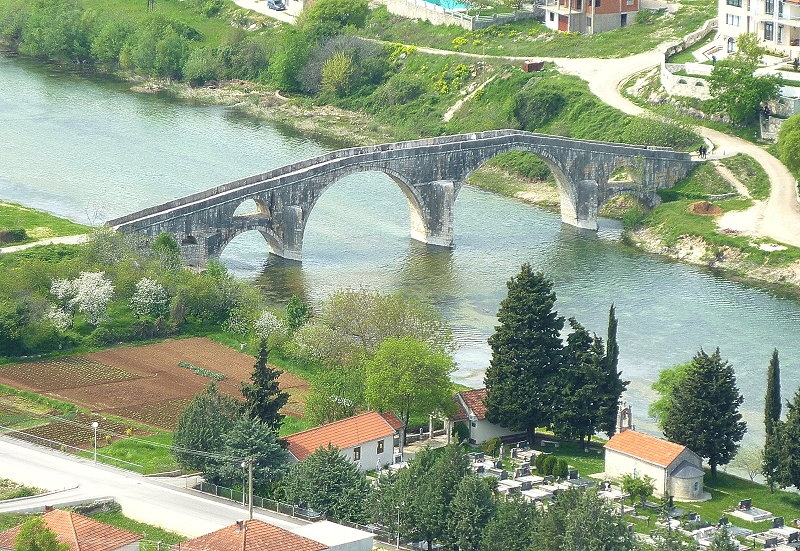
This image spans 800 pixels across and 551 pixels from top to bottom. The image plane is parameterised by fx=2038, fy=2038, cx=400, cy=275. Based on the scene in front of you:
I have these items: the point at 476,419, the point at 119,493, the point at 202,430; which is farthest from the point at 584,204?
the point at 119,493

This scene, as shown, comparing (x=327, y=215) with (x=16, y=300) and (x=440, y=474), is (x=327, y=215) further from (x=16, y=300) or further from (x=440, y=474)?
(x=440, y=474)

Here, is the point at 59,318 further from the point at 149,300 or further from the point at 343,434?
the point at 343,434

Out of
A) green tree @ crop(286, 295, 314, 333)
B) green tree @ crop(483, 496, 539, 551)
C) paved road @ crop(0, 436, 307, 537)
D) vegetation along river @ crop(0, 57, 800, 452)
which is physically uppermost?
green tree @ crop(483, 496, 539, 551)

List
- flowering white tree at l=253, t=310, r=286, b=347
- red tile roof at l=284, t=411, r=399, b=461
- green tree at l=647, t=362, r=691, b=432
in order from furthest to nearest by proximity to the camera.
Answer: flowering white tree at l=253, t=310, r=286, b=347, green tree at l=647, t=362, r=691, b=432, red tile roof at l=284, t=411, r=399, b=461

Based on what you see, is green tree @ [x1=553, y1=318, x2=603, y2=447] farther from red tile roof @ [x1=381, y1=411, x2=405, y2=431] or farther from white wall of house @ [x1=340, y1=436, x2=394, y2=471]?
white wall of house @ [x1=340, y1=436, x2=394, y2=471]

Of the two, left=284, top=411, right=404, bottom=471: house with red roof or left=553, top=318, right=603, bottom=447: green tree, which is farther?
left=553, top=318, right=603, bottom=447: green tree

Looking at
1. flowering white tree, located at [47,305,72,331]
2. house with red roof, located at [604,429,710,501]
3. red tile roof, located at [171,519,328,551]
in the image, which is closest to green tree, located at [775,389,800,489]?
house with red roof, located at [604,429,710,501]
